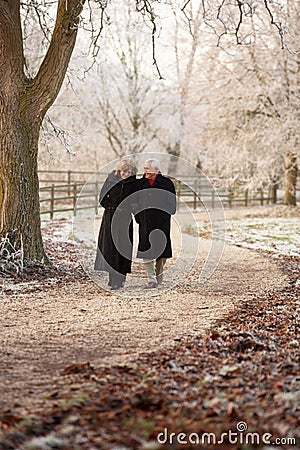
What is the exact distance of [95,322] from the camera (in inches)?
277

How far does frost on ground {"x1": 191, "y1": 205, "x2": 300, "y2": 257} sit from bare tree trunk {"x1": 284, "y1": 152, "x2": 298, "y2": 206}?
0.84 metres

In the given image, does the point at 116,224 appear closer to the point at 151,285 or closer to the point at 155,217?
the point at 155,217

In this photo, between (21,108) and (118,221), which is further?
(21,108)

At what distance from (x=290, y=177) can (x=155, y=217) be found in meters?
17.4

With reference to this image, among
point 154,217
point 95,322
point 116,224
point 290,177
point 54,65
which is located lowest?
point 95,322

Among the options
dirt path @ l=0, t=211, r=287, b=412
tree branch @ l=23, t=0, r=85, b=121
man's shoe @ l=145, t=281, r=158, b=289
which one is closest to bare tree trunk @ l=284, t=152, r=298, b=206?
dirt path @ l=0, t=211, r=287, b=412

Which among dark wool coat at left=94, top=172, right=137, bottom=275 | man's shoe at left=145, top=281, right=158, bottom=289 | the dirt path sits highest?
dark wool coat at left=94, top=172, right=137, bottom=275

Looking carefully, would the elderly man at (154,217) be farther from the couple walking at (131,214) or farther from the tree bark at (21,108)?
the tree bark at (21,108)

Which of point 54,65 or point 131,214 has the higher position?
point 54,65

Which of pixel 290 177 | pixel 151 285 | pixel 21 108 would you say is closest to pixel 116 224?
pixel 151 285

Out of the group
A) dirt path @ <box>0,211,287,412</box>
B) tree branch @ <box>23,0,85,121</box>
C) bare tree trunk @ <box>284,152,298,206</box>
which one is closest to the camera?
dirt path @ <box>0,211,287,412</box>

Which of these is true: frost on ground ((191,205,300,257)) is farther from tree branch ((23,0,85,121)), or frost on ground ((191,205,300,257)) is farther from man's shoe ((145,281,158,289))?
tree branch ((23,0,85,121))

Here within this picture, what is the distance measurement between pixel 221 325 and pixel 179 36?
25.5 m

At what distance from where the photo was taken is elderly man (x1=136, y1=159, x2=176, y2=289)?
9234 mm
